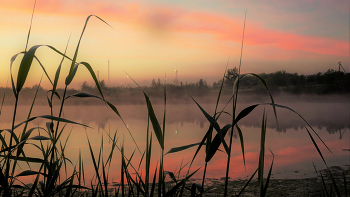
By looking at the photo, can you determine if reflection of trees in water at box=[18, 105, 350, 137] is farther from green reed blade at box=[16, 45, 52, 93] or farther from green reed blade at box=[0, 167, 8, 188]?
green reed blade at box=[16, 45, 52, 93]

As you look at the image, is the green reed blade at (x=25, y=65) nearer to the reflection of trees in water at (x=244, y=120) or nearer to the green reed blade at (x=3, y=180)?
the green reed blade at (x=3, y=180)

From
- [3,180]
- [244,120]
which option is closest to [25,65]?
[3,180]

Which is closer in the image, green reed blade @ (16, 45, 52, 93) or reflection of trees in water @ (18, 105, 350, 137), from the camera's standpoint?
green reed blade @ (16, 45, 52, 93)

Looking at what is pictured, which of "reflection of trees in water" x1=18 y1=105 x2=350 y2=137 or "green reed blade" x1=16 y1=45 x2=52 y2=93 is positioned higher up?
"green reed blade" x1=16 y1=45 x2=52 y2=93

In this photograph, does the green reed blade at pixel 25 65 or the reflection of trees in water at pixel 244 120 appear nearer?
the green reed blade at pixel 25 65

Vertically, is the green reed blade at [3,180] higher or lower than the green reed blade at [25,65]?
lower

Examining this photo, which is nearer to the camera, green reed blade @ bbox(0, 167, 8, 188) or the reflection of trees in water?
green reed blade @ bbox(0, 167, 8, 188)

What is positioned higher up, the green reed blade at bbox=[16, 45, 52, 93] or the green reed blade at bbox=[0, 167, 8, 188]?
the green reed blade at bbox=[16, 45, 52, 93]

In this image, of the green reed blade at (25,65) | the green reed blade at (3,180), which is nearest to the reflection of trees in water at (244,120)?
the green reed blade at (3,180)

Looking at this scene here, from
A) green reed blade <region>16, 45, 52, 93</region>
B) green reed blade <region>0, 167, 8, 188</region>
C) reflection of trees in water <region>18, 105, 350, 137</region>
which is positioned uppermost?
green reed blade <region>16, 45, 52, 93</region>

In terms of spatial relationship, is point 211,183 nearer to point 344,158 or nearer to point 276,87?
point 344,158

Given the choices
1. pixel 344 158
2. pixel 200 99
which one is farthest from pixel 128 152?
pixel 200 99

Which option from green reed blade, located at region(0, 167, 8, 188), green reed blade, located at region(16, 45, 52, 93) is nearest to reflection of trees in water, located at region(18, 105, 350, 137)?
green reed blade, located at region(0, 167, 8, 188)

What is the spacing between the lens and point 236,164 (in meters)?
5.77
